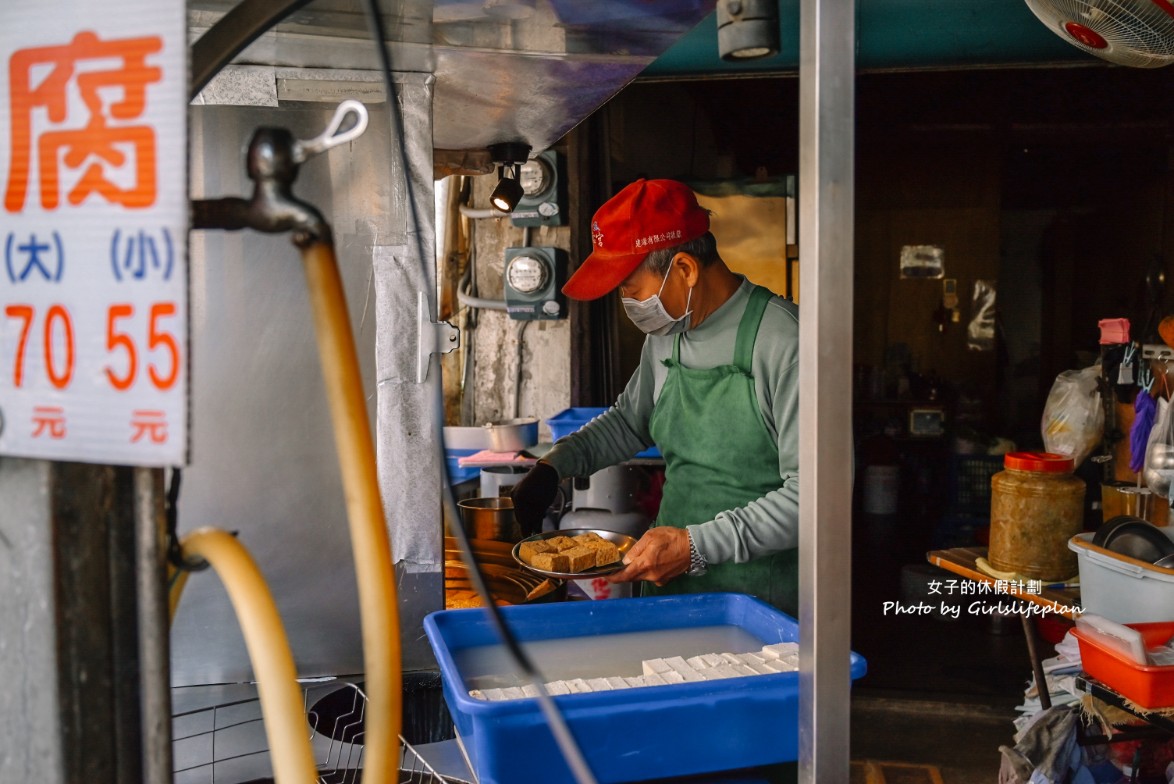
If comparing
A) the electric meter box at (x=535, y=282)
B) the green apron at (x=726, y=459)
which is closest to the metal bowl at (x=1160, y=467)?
the green apron at (x=726, y=459)

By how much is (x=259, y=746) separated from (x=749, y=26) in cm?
162

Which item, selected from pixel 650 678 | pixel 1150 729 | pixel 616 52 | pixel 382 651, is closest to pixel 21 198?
Answer: pixel 382 651

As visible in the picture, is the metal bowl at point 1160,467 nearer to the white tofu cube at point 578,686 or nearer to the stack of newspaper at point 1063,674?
the stack of newspaper at point 1063,674

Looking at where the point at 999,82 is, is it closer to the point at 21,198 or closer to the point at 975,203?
the point at 975,203

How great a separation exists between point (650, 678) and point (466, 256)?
5800 mm

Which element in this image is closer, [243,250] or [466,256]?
[243,250]

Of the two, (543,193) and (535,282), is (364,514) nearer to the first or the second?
(535,282)

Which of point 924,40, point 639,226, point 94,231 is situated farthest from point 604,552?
point 924,40

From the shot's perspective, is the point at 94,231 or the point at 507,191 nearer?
the point at 94,231

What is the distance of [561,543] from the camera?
252cm

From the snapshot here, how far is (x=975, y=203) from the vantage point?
323 inches

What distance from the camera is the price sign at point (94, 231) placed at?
88 centimetres

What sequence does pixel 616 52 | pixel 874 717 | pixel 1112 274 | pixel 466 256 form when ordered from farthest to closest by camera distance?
pixel 1112 274
pixel 466 256
pixel 874 717
pixel 616 52

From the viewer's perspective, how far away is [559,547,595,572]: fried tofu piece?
2367 millimetres
